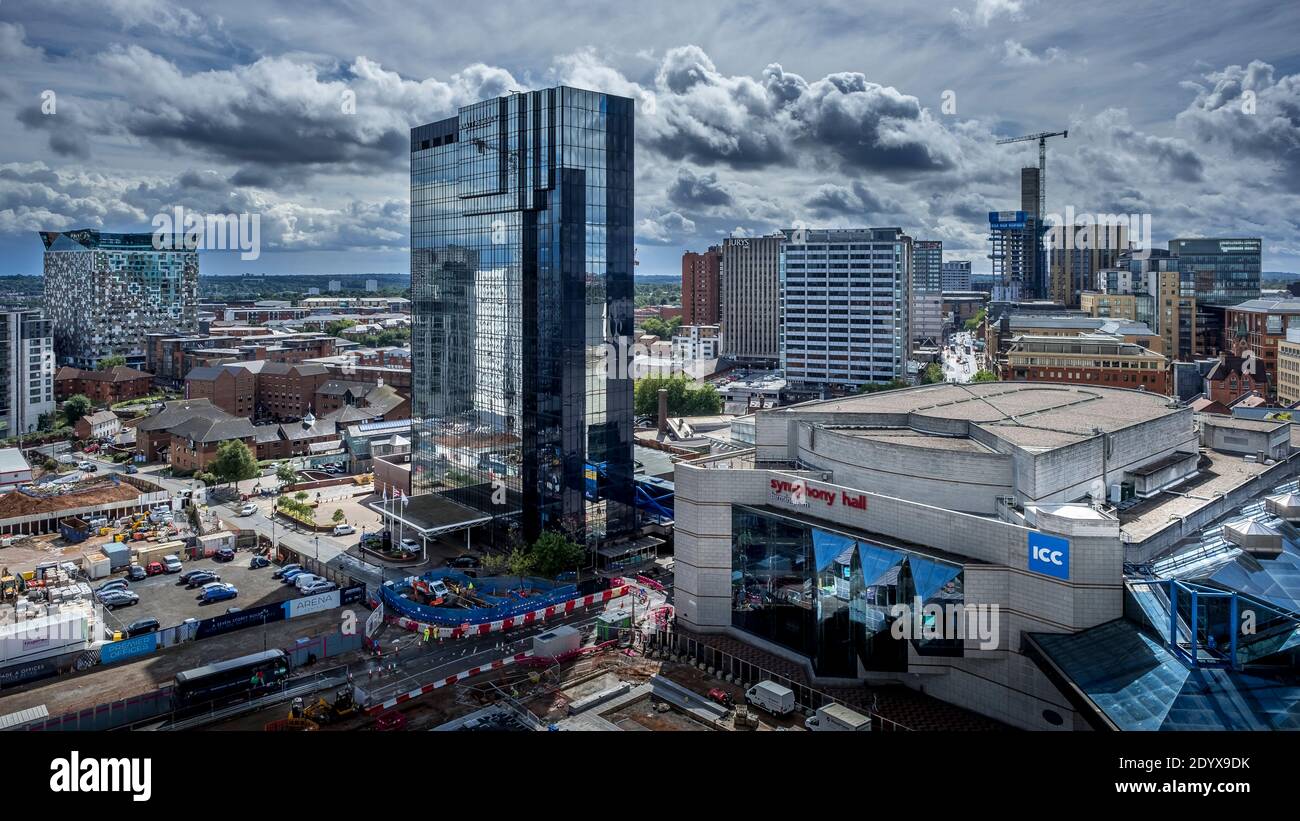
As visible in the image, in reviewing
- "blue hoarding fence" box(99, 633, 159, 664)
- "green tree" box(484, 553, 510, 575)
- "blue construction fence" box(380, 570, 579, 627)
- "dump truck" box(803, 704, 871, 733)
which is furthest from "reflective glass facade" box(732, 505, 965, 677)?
"blue hoarding fence" box(99, 633, 159, 664)

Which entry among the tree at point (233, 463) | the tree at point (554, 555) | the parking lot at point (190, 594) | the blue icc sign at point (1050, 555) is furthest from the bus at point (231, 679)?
the tree at point (233, 463)

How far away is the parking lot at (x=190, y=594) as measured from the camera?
44.8 m

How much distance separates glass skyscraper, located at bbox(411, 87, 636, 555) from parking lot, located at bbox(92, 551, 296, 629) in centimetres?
1299

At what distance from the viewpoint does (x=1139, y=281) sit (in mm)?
152000

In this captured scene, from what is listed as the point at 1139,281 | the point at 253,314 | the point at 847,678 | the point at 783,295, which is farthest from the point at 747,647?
the point at 253,314

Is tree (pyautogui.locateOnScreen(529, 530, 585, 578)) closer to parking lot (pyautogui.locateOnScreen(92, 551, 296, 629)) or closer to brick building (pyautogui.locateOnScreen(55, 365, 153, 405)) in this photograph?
parking lot (pyautogui.locateOnScreen(92, 551, 296, 629))

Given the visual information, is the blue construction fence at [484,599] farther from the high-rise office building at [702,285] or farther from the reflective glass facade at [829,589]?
the high-rise office building at [702,285]

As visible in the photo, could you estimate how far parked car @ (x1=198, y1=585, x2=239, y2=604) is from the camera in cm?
4684

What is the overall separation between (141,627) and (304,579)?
334 inches

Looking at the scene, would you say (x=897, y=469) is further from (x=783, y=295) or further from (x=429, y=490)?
(x=783, y=295)

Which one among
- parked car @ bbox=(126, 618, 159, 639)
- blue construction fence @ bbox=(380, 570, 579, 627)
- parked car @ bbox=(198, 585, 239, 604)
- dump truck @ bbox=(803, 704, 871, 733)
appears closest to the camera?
dump truck @ bbox=(803, 704, 871, 733)

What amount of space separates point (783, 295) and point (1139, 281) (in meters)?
72.8

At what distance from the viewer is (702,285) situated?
589 feet

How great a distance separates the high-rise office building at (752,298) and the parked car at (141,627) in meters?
121
